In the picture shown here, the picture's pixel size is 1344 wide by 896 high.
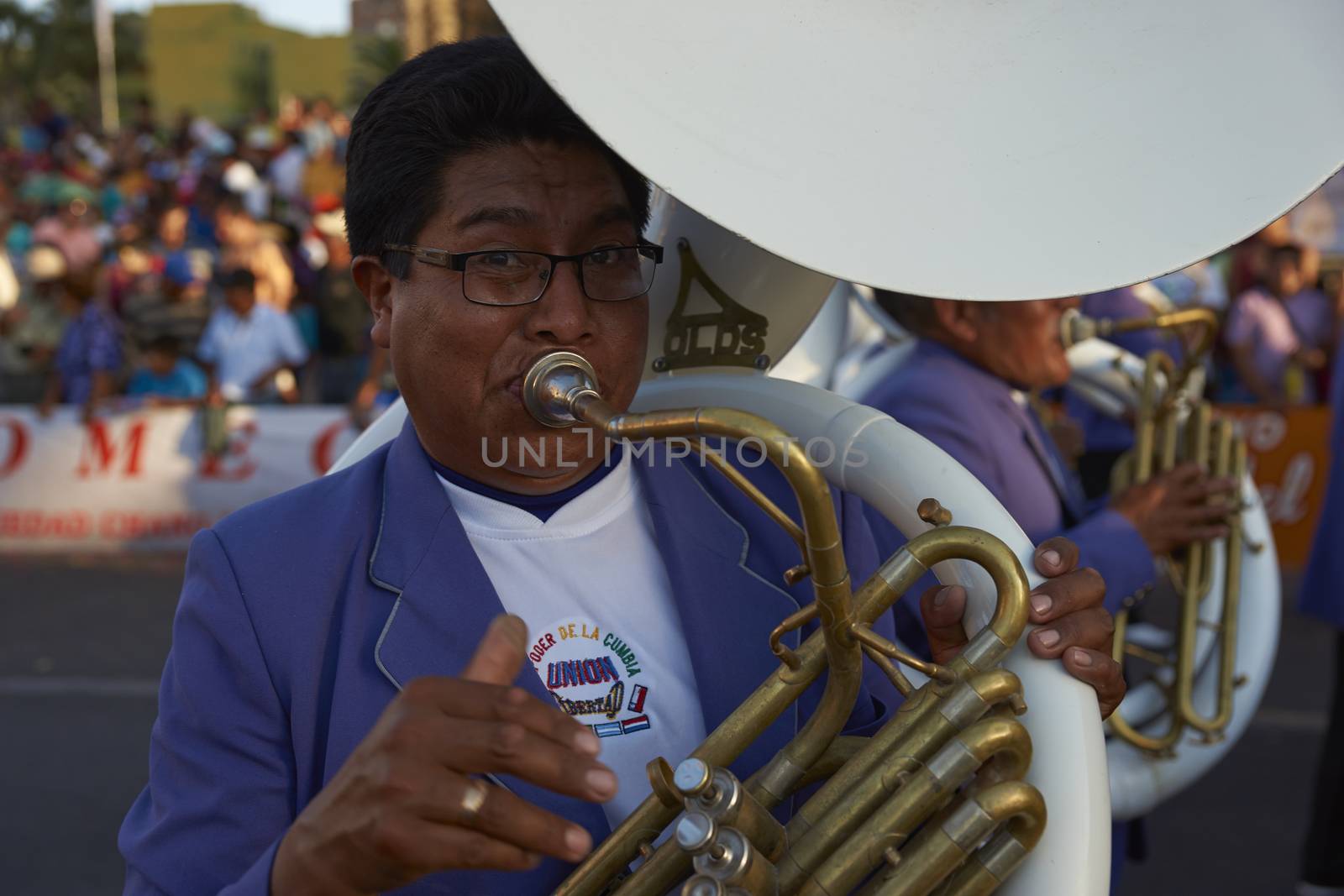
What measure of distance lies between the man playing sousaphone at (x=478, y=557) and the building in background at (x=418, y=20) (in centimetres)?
791

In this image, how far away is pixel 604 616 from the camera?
1560 mm

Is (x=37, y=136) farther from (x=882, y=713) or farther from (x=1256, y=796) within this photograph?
(x=882, y=713)

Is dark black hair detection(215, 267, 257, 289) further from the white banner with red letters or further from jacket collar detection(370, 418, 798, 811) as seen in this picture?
jacket collar detection(370, 418, 798, 811)

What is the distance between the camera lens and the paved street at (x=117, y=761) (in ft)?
12.0

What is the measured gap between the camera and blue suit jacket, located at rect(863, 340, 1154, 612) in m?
2.34

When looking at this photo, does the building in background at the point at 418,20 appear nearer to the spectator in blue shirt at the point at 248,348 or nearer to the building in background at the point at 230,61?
the building in background at the point at 230,61

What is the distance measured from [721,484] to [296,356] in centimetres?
610

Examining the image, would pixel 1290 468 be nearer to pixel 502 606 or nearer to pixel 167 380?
pixel 167 380

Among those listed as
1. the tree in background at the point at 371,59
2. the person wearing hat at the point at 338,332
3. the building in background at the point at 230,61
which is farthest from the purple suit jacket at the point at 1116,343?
the building in background at the point at 230,61

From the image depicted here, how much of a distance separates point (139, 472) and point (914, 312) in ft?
17.5

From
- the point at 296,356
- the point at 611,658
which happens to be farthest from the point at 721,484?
the point at 296,356

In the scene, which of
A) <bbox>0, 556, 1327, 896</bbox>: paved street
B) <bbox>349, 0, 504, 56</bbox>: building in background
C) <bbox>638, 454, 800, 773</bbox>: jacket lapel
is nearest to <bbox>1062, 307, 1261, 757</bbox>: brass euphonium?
<bbox>0, 556, 1327, 896</bbox>: paved street

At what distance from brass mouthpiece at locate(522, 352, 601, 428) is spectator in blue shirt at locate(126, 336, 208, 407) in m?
6.05

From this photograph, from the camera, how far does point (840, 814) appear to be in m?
1.30
